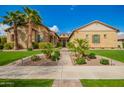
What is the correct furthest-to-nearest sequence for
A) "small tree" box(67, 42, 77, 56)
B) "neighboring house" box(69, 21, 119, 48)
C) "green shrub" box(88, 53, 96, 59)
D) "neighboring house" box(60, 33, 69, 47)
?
"green shrub" box(88, 53, 96, 59) → "neighboring house" box(69, 21, 119, 48) → "small tree" box(67, 42, 77, 56) → "neighboring house" box(60, 33, 69, 47)

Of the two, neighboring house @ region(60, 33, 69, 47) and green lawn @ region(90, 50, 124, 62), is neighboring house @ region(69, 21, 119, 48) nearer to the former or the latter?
green lawn @ region(90, 50, 124, 62)

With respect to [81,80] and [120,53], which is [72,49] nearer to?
[120,53]

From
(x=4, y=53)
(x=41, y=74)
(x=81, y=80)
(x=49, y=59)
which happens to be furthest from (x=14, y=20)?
(x=81, y=80)

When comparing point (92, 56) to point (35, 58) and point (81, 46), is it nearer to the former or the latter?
point (81, 46)

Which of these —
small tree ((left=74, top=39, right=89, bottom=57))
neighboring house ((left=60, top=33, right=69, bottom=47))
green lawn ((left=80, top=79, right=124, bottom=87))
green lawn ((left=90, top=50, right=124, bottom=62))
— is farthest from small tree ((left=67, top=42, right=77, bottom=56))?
green lawn ((left=80, top=79, right=124, bottom=87))

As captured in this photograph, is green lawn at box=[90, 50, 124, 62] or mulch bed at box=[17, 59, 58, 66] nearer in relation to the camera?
mulch bed at box=[17, 59, 58, 66]

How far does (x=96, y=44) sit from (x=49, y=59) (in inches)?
113

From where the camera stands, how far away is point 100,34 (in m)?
14.8

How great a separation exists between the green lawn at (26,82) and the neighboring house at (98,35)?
5.89m

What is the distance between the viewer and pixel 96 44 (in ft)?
47.6

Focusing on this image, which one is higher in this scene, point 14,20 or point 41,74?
point 14,20

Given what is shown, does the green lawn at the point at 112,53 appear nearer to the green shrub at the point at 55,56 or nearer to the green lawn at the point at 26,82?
the green shrub at the point at 55,56

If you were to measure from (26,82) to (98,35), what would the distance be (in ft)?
23.3

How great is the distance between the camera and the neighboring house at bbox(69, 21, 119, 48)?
14.3m
